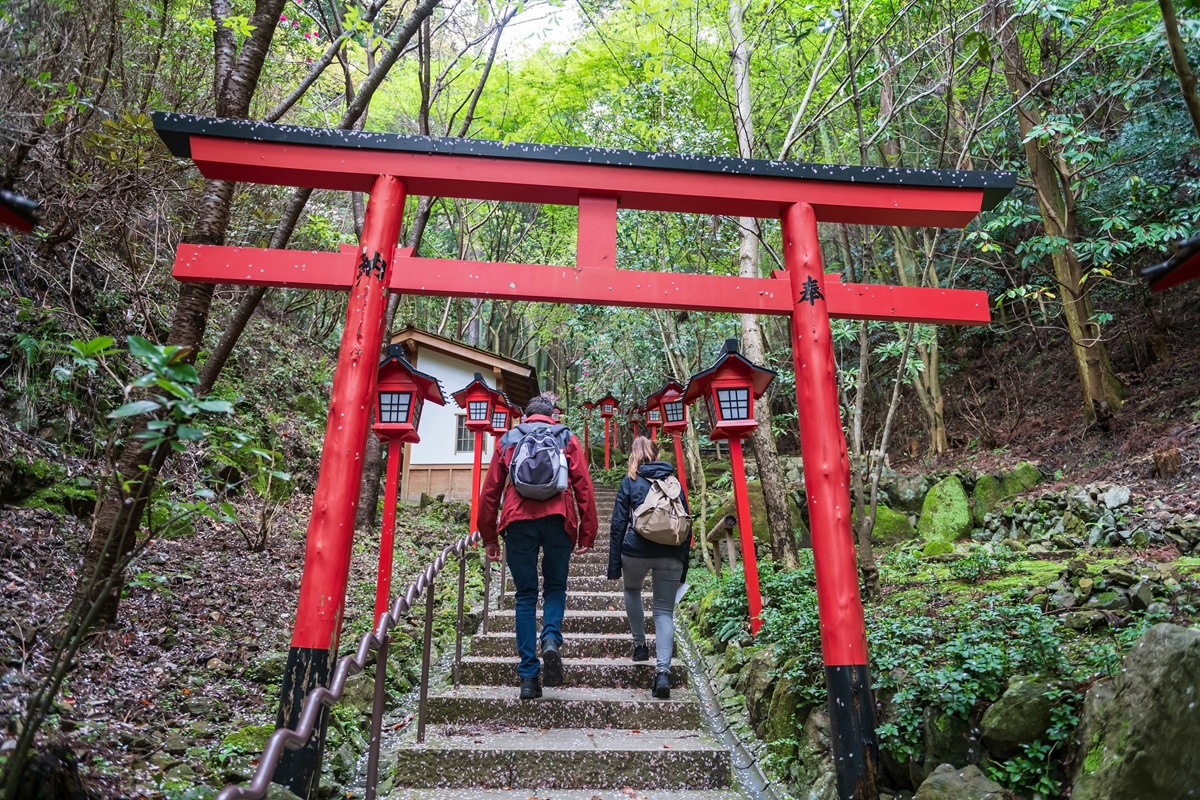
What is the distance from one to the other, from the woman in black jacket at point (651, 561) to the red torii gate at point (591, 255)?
3.84ft

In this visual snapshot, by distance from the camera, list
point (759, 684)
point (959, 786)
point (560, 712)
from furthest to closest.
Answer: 1. point (759, 684)
2. point (560, 712)
3. point (959, 786)

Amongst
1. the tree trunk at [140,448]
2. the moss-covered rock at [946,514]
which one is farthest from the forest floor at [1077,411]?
the tree trunk at [140,448]

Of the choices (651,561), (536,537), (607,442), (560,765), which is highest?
(607,442)

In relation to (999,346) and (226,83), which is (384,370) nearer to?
(226,83)

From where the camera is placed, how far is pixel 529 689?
4.56 metres

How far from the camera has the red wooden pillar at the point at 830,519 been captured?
11.4ft

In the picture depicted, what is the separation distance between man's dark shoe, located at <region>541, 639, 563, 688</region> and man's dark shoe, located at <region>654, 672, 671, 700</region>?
27.0 inches

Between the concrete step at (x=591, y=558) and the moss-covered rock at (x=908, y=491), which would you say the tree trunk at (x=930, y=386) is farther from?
the concrete step at (x=591, y=558)

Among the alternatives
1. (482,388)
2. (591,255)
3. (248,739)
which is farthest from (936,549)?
(248,739)

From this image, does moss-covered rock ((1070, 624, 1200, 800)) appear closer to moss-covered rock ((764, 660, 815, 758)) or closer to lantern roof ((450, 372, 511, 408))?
moss-covered rock ((764, 660, 815, 758))

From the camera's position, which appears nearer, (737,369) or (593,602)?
(737,369)

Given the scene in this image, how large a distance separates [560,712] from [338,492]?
2088 mm

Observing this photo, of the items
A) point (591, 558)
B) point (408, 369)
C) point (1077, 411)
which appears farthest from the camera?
point (1077, 411)

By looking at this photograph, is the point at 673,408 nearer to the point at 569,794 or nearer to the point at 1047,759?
the point at 569,794
